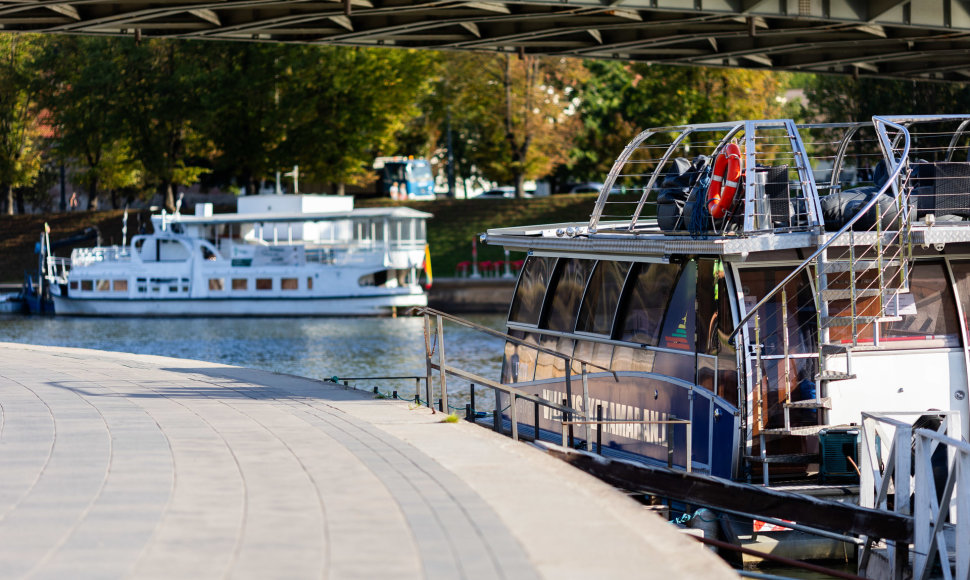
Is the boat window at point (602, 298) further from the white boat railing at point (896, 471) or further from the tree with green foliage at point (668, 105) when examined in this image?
the tree with green foliage at point (668, 105)

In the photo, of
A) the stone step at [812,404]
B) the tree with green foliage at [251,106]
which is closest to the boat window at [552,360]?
the stone step at [812,404]

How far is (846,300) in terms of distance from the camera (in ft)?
46.0

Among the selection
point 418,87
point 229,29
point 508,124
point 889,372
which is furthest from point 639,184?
point 889,372

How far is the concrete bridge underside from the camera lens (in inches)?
1087

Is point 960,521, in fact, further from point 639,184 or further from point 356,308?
point 639,184

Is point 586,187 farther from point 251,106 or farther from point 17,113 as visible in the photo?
point 17,113

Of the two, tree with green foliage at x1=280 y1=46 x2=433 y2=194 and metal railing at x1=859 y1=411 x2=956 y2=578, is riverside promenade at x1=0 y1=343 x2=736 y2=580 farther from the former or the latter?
tree with green foliage at x1=280 y1=46 x2=433 y2=194

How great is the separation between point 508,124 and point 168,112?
17.8 m

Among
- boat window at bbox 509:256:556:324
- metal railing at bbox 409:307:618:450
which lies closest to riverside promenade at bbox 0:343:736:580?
metal railing at bbox 409:307:618:450

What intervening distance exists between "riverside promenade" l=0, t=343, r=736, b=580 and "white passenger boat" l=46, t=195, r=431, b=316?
41.9 meters

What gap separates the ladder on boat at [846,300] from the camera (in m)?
13.5

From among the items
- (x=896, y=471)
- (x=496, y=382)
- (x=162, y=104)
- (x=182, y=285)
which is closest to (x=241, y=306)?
(x=182, y=285)

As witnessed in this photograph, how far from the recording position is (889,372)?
14117 mm

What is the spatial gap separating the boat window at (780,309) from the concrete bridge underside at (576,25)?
13.5 m
